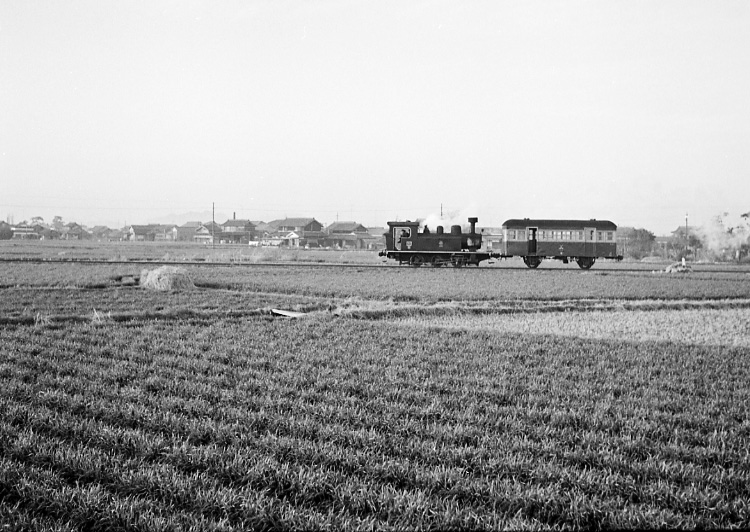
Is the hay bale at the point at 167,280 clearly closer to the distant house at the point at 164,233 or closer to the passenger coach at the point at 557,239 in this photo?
the passenger coach at the point at 557,239

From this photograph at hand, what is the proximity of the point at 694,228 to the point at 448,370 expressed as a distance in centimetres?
6060

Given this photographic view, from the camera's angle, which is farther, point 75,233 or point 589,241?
point 75,233

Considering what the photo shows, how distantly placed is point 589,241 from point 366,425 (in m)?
31.5

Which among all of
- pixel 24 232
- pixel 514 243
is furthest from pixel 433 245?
pixel 24 232

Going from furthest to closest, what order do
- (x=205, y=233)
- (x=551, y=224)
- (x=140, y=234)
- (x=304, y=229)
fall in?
(x=140, y=234) < (x=205, y=233) < (x=304, y=229) < (x=551, y=224)

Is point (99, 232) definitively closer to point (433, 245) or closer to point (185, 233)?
point (185, 233)

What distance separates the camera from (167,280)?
20828mm

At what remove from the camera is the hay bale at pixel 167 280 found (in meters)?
20.7

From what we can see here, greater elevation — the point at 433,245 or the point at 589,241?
the point at 589,241

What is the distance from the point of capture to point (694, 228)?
196ft

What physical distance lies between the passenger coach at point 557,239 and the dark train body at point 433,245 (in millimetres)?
2469

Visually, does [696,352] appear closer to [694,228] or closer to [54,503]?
[54,503]

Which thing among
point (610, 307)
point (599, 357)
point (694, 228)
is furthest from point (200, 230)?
point (599, 357)

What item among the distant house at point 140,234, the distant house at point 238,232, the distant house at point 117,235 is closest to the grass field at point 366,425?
the distant house at point 238,232
